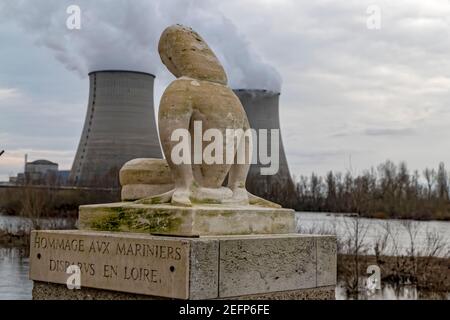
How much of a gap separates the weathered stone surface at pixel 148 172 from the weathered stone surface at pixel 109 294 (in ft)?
3.54

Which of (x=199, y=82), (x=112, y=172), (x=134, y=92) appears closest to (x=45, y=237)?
(x=199, y=82)

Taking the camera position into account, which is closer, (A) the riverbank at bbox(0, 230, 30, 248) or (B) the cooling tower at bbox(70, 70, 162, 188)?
(A) the riverbank at bbox(0, 230, 30, 248)

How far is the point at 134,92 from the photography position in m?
36.2

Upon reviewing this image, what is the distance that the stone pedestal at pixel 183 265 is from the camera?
480 cm

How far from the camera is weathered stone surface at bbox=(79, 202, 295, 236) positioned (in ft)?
16.5

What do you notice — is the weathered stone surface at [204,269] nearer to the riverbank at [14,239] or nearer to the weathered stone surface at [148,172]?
the weathered stone surface at [148,172]

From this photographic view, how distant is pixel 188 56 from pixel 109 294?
6.94 feet

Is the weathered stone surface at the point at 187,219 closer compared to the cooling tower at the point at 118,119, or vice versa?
the weathered stone surface at the point at 187,219

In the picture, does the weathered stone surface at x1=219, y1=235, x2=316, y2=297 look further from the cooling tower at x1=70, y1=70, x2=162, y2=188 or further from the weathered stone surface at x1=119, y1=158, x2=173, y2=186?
the cooling tower at x1=70, y1=70, x2=162, y2=188

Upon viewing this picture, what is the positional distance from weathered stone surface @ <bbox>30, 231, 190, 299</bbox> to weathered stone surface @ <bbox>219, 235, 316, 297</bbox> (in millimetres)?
366

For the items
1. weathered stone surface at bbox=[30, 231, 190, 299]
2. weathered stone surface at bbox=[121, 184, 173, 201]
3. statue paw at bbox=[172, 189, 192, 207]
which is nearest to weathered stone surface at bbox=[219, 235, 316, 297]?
weathered stone surface at bbox=[30, 231, 190, 299]

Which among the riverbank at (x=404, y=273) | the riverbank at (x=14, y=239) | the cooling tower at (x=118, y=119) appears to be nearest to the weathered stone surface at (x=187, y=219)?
the riverbank at (x=404, y=273)

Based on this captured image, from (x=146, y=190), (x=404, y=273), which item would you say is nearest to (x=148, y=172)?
(x=146, y=190)

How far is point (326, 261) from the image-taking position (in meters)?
5.89
